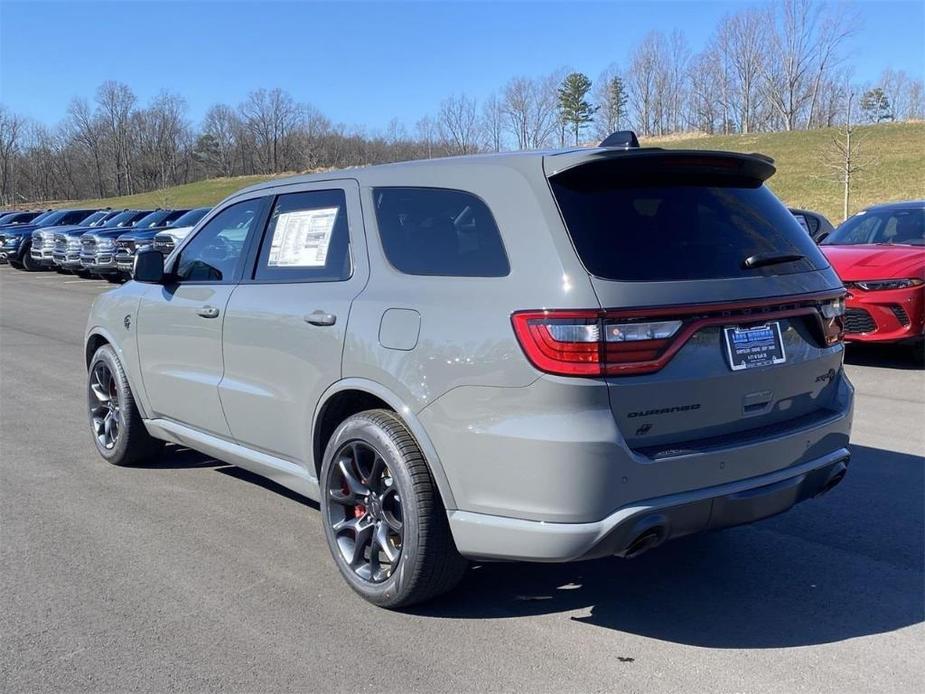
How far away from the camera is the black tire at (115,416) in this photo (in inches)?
226

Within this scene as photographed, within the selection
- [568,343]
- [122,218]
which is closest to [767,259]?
[568,343]

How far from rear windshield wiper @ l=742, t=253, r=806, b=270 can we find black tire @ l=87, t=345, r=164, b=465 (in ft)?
13.4

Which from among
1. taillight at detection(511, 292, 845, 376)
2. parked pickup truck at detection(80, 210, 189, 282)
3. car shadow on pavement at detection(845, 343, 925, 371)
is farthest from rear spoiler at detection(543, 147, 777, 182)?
parked pickup truck at detection(80, 210, 189, 282)

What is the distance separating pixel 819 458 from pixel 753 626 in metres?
0.75

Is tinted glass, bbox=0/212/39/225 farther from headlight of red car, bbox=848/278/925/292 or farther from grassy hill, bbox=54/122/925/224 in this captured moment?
headlight of red car, bbox=848/278/925/292

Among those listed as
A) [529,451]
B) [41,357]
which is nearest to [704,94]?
[41,357]

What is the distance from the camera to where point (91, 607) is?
3754mm

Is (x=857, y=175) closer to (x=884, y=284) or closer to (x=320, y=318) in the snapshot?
(x=884, y=284)

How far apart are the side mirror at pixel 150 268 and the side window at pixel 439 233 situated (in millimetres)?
1862

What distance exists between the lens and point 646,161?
3340 millimetres

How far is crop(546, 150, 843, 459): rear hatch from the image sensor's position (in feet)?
10.00

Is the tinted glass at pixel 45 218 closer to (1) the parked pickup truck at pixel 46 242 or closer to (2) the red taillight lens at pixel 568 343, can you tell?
(1) the parked pickup truck at pixel 46 242

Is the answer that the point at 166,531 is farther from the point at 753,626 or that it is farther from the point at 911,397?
the point at 911,397

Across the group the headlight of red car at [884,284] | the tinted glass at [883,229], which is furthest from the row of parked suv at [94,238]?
the headlight of red car at [884,284]
